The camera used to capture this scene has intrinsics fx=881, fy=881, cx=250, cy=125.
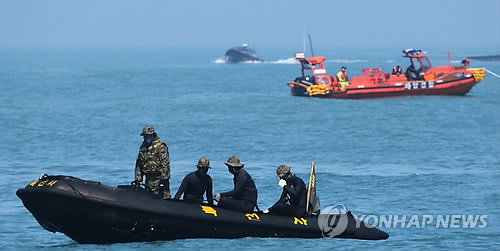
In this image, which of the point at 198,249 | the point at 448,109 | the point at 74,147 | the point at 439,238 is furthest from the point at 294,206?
the point at 448,109

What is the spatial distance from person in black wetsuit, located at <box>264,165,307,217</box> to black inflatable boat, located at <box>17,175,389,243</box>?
0.52 ft

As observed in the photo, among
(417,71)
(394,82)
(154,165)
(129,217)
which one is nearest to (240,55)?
(417,71)

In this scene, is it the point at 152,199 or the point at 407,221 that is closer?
the point at 152,199

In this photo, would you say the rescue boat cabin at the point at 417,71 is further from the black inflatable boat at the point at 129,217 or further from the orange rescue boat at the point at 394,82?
the black inflatable boat at the point at 129,217

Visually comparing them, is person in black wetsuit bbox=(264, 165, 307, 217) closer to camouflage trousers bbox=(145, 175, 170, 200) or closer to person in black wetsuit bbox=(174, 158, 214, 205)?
person in black wetsuit bbox=(174, 158, 214, 205)

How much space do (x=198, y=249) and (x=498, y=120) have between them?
40103mm

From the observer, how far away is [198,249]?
18.0m

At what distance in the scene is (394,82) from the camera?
6169cm

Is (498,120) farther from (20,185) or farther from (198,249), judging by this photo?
(198,249)

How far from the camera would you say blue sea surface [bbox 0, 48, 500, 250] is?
2084cm

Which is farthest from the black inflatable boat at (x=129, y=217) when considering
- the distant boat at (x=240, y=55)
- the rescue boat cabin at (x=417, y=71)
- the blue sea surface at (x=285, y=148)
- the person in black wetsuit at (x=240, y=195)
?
the distant boat at (x=240, y=55)

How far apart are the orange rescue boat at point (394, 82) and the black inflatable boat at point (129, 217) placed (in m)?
42.6

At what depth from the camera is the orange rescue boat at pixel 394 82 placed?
2424 inches

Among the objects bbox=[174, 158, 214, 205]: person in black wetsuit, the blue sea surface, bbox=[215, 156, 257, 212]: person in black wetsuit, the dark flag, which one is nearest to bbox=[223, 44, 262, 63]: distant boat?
the blue sea surface
